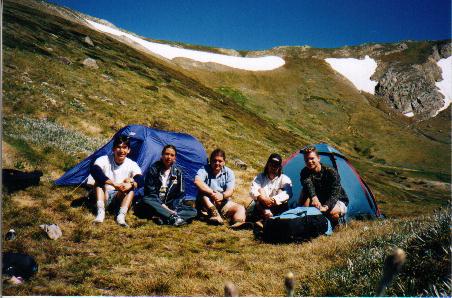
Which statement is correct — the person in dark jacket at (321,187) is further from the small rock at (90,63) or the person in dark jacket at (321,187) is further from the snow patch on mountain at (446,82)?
the snow patch on mountain at (446,82)

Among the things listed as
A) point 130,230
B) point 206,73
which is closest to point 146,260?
point 130,230

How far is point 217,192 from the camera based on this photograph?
30.0 ft

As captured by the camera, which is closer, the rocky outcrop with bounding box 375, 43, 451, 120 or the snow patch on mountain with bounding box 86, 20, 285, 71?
the snow patch on mountain with bounding box 86, 20, 285, 71

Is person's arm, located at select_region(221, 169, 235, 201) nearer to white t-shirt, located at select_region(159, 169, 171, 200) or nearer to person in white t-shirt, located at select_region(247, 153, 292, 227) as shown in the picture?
person in white t-shirt, located at select_region(247, 153, 292, 227)

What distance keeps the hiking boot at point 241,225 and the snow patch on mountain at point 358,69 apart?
Answer: 83197 millimetres

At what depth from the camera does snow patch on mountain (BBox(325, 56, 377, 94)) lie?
85750 millimetres

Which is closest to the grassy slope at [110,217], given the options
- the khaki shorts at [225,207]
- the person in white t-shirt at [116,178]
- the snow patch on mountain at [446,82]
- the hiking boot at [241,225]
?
the hiking boot at [241,225]

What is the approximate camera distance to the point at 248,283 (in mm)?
4996

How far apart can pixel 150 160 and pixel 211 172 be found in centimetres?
226

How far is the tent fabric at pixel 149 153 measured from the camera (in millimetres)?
9586

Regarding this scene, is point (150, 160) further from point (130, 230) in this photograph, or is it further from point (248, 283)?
point (248, 283)

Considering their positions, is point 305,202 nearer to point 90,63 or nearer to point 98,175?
point 98,175

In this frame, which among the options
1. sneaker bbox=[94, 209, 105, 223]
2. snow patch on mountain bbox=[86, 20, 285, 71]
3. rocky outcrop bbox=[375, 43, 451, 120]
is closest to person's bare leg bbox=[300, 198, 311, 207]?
sneaker bbox=[94, 209, 105, 223]

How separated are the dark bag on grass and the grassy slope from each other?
0.49ft
